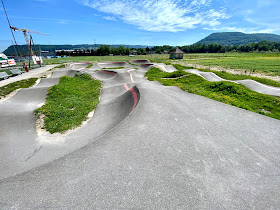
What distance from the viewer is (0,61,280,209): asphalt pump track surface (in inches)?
118

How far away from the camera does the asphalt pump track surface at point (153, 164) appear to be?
2.99m

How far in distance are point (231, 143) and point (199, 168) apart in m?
2.08

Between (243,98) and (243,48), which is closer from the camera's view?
(243,98)

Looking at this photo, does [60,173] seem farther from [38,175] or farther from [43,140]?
[43,140]

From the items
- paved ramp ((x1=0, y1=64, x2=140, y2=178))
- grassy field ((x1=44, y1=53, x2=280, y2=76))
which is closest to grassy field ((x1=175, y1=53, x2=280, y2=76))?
grassy field ((x1=44, y1=53, x2=280, y2=76))

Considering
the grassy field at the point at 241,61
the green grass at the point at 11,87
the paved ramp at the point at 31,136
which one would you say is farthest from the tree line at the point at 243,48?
the green grass at the point at 11,87

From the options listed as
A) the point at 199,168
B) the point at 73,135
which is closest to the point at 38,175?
the point at 73,135

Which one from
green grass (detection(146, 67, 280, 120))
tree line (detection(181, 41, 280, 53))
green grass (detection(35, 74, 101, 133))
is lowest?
green grass (detection(35, 74, 101, 133))

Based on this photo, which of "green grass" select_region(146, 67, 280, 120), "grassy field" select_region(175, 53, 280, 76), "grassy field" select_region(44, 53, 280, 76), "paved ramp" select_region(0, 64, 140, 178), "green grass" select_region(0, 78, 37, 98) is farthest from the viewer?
"grassy field" select_region(44, 53, 280, 76)

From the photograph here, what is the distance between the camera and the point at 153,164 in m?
3.90

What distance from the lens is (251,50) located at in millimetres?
121188

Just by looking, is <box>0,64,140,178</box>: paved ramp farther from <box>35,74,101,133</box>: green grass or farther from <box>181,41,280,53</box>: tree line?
<box>181,41,280,53</box>: tree line

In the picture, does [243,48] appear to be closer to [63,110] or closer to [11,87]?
[63,110]

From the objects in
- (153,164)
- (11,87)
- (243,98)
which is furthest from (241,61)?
(11,87)
